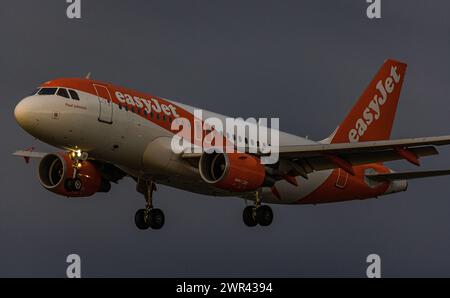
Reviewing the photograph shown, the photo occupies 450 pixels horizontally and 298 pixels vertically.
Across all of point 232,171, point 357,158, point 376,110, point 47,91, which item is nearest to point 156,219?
point 232,171

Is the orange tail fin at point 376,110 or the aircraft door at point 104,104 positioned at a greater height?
the orange tail fin at point 376,110

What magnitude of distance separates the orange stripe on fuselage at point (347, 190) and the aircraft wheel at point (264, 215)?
2961 millimetres

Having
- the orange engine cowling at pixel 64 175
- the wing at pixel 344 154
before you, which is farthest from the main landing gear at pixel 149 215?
the wing at pixel 344 154

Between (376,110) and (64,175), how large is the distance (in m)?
18.4

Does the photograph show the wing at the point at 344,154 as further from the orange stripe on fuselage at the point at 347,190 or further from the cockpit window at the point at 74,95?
the cockpit window at the point at 74,95

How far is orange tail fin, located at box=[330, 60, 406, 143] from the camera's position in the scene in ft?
201

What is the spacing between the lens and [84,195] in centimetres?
5472

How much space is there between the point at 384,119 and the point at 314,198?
25.2ft

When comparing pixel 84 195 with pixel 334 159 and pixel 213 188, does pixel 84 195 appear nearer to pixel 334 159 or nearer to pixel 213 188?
pixel 213 188

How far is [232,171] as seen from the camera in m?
50.8

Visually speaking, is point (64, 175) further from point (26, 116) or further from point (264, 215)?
point (264, 215)

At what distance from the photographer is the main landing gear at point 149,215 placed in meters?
54.9

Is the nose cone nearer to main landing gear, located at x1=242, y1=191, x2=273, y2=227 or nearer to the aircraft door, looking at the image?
the aircraft door

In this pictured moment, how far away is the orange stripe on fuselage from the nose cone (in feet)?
52.1
